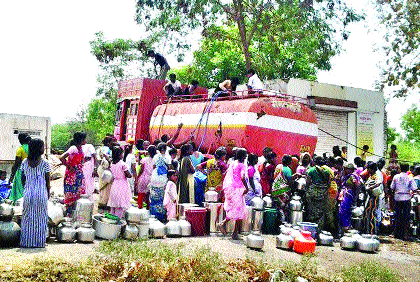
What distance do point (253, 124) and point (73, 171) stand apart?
451 centimetres

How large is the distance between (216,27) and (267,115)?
13.3 m

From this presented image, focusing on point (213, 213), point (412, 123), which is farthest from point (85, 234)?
point (412, 123)

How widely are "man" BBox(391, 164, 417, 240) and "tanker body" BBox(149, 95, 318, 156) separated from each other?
2.27 metres

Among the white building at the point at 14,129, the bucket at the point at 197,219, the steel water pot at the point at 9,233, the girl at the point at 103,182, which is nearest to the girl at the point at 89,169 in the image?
the girl at the point at 103,182

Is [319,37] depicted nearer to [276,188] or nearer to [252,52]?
[252,52]

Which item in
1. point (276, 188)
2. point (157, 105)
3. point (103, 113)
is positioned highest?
point (103, 113)

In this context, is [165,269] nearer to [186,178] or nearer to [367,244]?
[186,178]

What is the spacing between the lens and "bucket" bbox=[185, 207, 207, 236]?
30.2ft

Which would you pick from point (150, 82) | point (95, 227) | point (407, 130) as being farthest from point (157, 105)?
point (407, 130)

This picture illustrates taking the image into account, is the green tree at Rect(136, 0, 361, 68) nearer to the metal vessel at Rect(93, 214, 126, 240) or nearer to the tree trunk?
the tree trunk

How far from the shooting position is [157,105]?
15.9 metres

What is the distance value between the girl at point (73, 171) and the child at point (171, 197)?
175cm

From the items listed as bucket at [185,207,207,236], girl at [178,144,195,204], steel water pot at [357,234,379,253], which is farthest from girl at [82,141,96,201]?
steel water pot at [357,234,379,253]

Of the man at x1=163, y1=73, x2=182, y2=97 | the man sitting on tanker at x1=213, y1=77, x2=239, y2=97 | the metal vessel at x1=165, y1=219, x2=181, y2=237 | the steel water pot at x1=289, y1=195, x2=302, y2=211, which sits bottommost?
the metal vessel at x1=165, y1=219, x2=181, y2=237
